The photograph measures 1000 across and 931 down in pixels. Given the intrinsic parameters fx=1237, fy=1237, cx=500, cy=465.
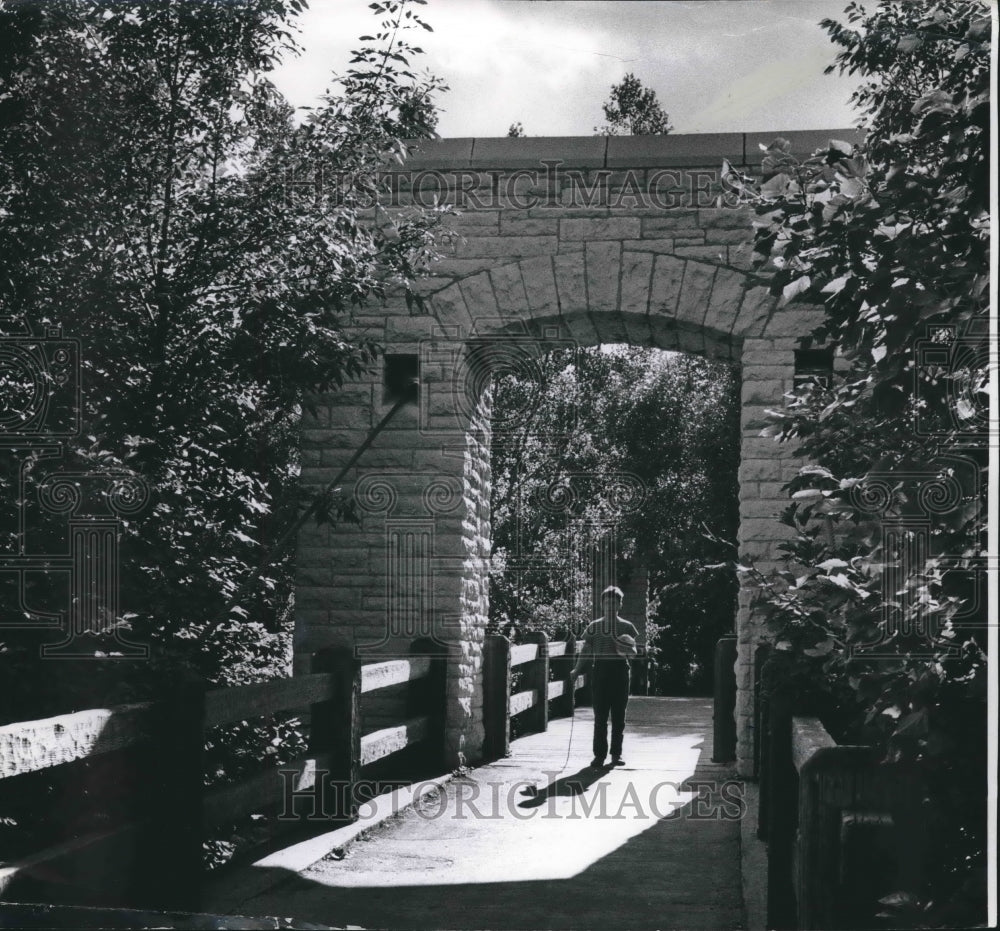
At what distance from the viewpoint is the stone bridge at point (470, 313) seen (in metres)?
8.41

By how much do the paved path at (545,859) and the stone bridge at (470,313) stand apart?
2.68 feet

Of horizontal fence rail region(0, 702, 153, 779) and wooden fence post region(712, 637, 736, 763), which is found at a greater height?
horizontal fence rail region(0, 702, 153, 779)

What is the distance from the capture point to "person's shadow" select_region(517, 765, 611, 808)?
7.73 meters

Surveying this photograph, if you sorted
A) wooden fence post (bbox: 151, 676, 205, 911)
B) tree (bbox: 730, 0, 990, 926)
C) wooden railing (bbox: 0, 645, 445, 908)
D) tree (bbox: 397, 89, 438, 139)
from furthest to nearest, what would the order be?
tree (bbox: 397, 89, 438, 139) < wooden fence post (bbox: 151, 676, 205, 911) < wooden railing (bbox: 0, 645, 445, 908) < tree (bbox: 730, 0, 990, 926)

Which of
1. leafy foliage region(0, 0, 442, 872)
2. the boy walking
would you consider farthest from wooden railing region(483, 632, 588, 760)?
leafy foliage region(0, 0, 442, 872)

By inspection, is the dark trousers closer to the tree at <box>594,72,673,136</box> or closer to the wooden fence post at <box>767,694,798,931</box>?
the tree at <box>594,72,673,136</box>

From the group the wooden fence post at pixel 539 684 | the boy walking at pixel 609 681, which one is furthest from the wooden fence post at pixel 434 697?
the wooden fence post at pixel 539 684

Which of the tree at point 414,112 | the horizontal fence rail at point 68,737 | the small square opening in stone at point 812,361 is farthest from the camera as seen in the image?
the small square opening in stone at point 812,361

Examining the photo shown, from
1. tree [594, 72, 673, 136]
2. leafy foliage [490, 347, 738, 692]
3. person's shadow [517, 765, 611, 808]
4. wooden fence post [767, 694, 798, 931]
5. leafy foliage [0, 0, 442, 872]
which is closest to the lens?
wooden fence post [767, 694, 798, 931]

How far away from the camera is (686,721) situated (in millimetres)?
13984

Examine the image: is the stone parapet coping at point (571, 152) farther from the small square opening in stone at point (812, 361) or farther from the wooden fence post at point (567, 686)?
the wooden fence post at point (567, 686)

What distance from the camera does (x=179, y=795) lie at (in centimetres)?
472

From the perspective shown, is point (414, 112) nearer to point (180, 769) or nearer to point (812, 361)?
point (180, 769)

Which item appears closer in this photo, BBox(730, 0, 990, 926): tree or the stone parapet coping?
BBox(730, 0, 990, 926): tree
